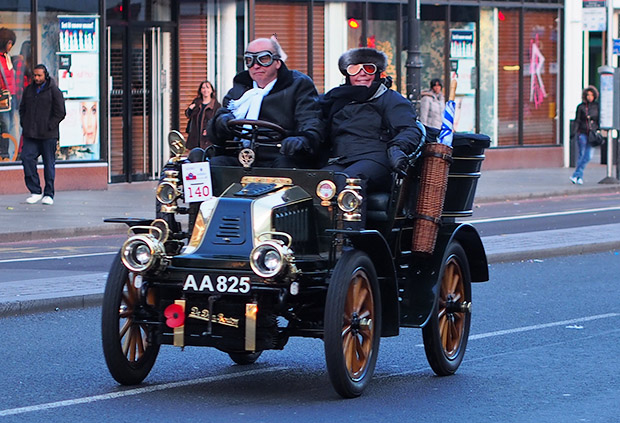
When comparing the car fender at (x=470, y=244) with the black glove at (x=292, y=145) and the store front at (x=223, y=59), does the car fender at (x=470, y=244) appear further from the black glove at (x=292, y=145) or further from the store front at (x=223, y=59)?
the store front at (x=223, y=59)

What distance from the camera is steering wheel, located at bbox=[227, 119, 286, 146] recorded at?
771cm

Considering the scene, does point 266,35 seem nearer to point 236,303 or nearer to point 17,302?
point 17,302

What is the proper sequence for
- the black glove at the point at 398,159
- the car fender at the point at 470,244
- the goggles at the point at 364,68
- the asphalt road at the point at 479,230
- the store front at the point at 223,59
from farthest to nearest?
1. the store front at the point at 223,59
2. the asphalt road at the point at 479,230
3. the car fender at the point at 470,244
4. the goggles at the point at 364,68
5. the black glove at the point at 398,159

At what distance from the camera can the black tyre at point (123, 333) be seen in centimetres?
720

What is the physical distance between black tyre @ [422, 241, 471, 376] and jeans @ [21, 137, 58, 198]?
1191 centimetres

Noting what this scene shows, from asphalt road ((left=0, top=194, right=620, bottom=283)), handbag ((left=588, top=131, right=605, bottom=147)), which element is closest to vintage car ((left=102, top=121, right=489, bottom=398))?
asphalt road ((left=0, top=194, right=620, bottom=283))

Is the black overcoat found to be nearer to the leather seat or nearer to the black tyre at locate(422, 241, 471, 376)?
the black tyre at locate(422, 241, 471, 376)

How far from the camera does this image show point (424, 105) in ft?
82.7

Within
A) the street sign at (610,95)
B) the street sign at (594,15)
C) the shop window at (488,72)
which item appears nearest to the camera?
the street sign at (610,95)

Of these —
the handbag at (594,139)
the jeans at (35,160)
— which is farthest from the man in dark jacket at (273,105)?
the handbag at (594,139)

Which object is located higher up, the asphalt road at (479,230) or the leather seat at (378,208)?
the leather seat at (378,208)

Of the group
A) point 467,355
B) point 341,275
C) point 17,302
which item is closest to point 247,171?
point 341,275

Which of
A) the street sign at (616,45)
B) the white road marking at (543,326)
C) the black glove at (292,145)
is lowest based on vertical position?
the white road marking at (543,326)

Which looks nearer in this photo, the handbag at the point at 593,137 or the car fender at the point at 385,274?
the car fender at the point at 385,274
